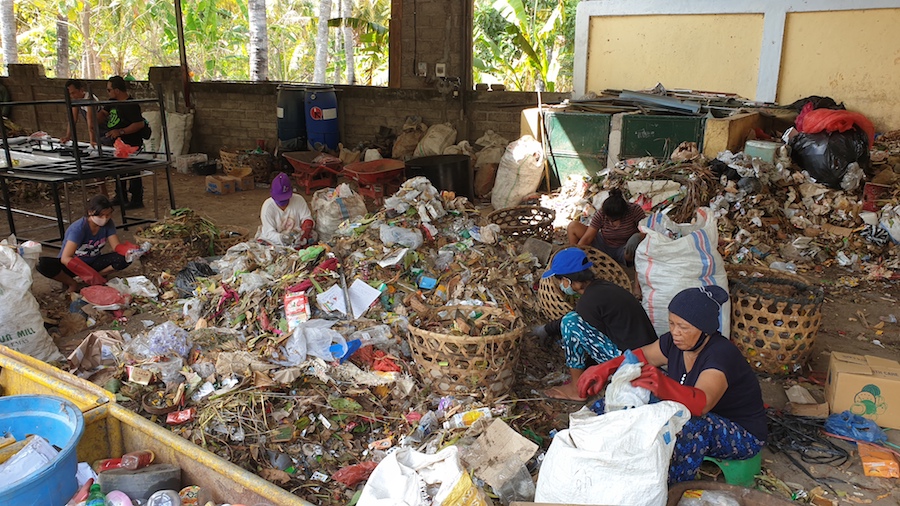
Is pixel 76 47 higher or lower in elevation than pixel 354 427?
higher

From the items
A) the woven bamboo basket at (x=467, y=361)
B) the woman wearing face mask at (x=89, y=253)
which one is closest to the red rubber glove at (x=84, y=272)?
the woman wearing face mask at (x=89, y=253)

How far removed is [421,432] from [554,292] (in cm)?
176

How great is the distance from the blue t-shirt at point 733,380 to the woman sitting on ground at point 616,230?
2.59 m

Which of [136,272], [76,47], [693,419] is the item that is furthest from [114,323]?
[76,47]

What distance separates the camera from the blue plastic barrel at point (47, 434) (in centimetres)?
226

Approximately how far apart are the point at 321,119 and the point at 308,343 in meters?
7.38

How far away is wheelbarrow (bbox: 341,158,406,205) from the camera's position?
909 centimetres

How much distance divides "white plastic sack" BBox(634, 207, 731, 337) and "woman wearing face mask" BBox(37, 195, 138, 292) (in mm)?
4389

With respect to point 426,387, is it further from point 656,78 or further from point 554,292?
point 656,78

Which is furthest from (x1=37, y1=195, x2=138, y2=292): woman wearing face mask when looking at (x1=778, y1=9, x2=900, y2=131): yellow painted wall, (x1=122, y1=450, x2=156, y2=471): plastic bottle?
(x1=778, y1=9, x2=900, y2=131): yellow painted wall

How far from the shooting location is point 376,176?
909cm

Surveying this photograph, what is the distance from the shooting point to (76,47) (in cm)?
2067

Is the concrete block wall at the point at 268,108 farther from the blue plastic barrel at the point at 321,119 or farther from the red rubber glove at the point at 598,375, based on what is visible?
the red rubber glove at the point at 598,375

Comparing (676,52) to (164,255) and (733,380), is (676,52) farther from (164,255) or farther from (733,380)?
(733,380)
